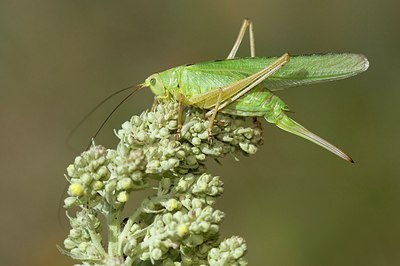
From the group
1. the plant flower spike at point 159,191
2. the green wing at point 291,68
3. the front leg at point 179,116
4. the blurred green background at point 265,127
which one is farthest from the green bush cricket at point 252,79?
the blurred green background at point 265,127

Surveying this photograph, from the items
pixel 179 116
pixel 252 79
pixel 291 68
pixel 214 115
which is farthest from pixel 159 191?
pixel 291 68

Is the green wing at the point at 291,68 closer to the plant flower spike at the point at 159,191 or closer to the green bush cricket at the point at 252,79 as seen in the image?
the green bush cricket at the point at 252,79

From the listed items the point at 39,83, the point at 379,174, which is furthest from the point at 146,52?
the point at 379,174

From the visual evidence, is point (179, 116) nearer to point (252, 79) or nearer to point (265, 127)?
point (252, 79)

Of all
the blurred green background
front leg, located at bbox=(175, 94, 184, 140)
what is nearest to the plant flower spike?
front leg, located at bbox=(175, 94, 184, 140)

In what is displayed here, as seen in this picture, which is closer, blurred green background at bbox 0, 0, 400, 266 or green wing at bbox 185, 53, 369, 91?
green wing at bbox 185, 53, 369, 91

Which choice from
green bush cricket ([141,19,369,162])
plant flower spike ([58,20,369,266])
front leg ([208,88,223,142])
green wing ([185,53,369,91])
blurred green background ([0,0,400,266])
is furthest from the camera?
blurred green background ([0,0,400,266])

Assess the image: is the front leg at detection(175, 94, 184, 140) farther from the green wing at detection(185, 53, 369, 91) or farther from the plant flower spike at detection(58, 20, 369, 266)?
the green wing at detection(185, 53, 369, 91)
